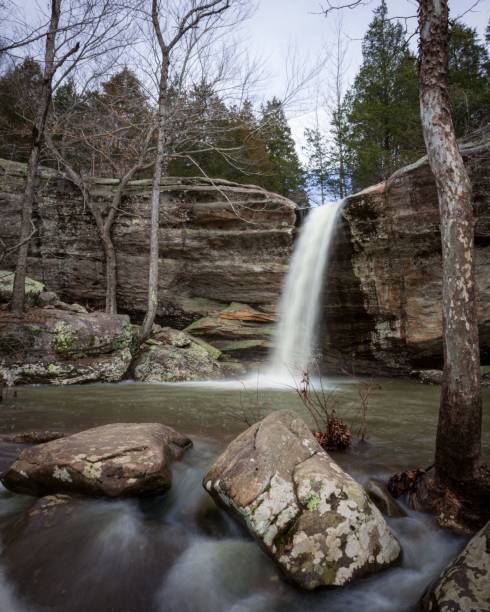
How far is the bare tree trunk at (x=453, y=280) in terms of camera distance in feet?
9.18

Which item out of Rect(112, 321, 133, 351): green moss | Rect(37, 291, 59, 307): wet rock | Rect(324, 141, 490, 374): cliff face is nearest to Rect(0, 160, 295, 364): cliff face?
Rect(37, 291, 59, 307): wet rock

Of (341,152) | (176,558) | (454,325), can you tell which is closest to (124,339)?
(176,558)

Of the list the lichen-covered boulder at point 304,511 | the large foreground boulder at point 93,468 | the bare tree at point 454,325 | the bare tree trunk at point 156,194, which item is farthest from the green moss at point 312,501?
the bare tree trunk at point 156,194

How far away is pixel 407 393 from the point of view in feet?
26.3

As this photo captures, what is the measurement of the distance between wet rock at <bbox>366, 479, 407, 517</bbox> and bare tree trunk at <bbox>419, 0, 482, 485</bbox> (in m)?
0.42

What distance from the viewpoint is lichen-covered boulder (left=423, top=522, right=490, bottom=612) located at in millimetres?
1931

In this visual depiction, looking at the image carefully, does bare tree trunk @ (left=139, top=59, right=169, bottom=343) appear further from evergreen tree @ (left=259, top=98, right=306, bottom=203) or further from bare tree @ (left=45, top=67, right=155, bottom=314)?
evergreen tree @ (left=259, top=98, right=306, bottom=203)

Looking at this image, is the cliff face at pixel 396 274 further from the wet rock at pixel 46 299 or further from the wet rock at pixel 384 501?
the wet rock at pixel 46 299

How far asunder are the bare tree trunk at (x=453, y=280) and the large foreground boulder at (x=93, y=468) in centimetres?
239

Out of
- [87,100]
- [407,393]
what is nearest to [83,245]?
[87,100]

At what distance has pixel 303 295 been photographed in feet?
38.1

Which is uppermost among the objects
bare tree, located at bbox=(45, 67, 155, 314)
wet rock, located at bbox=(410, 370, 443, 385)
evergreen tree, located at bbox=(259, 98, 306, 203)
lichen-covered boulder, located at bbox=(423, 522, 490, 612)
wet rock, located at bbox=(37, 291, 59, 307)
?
evergreen tree, located at bbox=(259, 98, 306, 203)

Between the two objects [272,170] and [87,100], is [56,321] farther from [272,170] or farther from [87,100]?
[272,170]

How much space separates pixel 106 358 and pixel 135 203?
6214 millimetres
